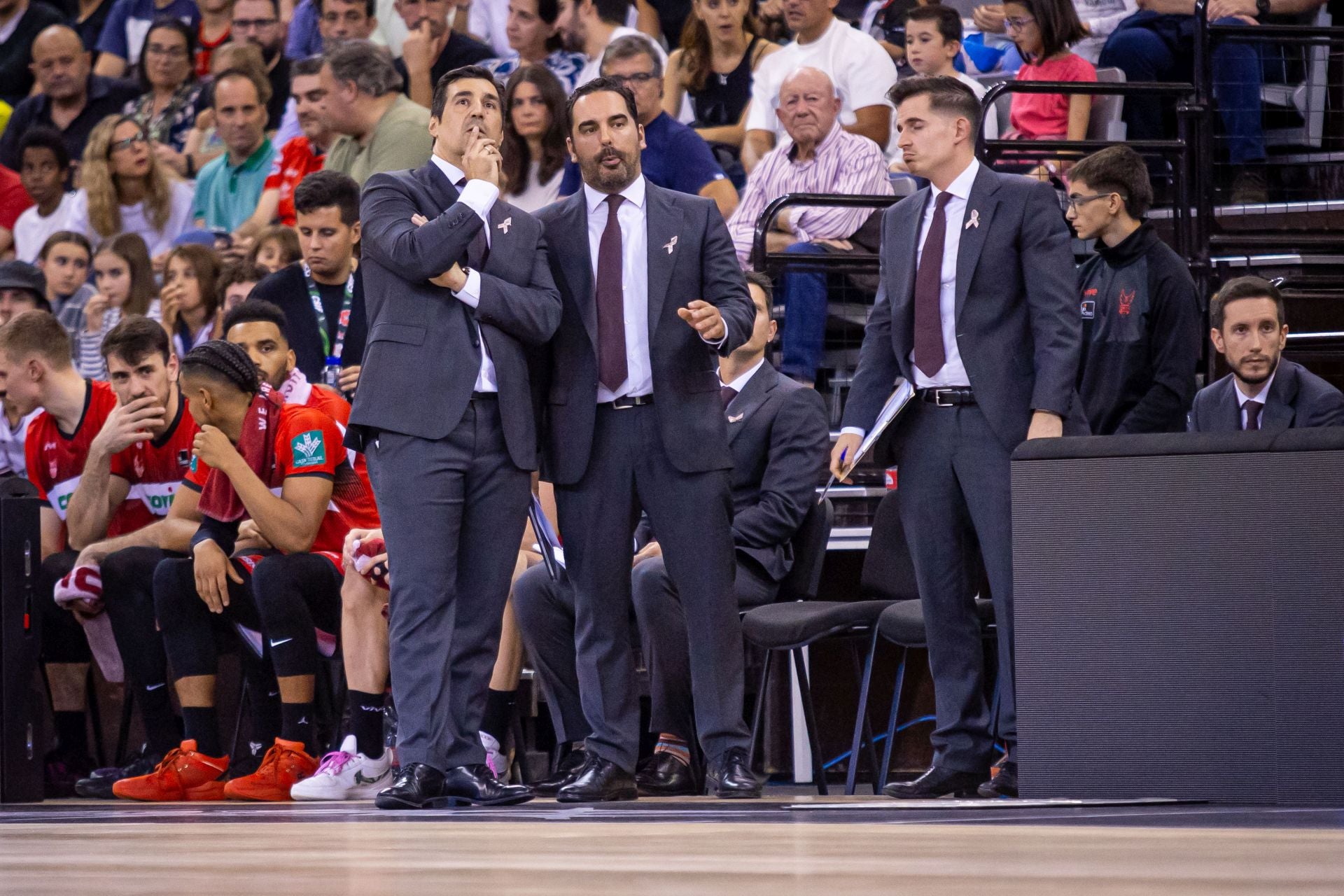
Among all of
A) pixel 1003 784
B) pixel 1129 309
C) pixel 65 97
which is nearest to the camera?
pixel 1003 784

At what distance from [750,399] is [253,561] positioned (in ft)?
5.25

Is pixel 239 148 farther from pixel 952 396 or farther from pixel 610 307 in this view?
pixel 952 396

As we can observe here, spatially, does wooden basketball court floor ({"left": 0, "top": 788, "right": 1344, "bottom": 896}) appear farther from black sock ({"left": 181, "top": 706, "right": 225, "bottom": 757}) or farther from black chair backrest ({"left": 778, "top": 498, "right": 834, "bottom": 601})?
black sock ({"left": 181, "top": 706, "right": 225, "bottom": 757})

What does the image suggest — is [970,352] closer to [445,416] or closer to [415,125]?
[445,416]

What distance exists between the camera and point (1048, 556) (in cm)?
362

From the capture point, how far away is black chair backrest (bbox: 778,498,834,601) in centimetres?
515

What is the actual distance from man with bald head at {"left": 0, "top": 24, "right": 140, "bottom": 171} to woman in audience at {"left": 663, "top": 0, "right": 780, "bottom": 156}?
11.7 feet

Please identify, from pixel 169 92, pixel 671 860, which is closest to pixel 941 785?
pixel 671 860

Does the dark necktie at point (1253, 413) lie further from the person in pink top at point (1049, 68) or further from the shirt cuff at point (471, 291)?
the shirt cuff at point (471, 291)

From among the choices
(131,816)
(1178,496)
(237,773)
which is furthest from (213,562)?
(1178,496)

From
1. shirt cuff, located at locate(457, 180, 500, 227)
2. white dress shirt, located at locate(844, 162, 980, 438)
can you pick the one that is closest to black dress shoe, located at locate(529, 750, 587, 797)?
white dress shirt, located at locate(844, 162, 980, 438)

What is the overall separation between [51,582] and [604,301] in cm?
260

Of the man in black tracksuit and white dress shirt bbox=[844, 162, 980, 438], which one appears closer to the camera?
white dress shirt bbox=[844, 162, 980, 438]

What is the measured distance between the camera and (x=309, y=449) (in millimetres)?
5145
